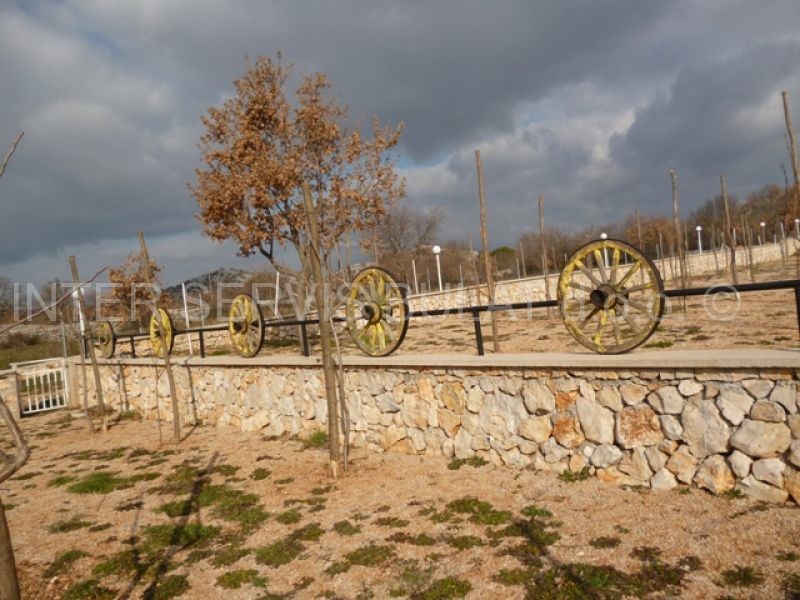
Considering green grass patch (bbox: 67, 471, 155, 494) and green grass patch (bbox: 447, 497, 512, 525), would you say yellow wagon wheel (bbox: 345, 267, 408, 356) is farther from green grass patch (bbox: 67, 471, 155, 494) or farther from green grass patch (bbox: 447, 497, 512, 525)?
green grass patch (bbox: 67, 471, 155, 494)

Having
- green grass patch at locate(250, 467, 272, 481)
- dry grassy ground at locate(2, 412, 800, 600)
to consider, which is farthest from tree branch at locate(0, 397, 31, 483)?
green grass patch at locate(250, 467, 272, 481)

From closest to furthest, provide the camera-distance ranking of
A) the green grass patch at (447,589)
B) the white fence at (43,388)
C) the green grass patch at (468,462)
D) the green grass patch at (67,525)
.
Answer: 1. the green grass patch at (447,589)
2. the green grass patch at (67,525)
3. the green grass patch at (468,462)
4. the white fence at (43,388)

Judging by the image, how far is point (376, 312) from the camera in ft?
21.4

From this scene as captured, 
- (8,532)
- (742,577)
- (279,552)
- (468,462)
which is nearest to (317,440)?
(468,462)

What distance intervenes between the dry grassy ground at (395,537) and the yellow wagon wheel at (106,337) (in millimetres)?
7467

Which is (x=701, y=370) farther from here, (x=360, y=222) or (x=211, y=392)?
(x=360, y=222)

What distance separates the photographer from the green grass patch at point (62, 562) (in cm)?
406

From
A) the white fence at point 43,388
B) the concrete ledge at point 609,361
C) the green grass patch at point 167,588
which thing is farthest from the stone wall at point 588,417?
the white fence at point 43,388

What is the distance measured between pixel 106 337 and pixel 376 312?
33.3 feet

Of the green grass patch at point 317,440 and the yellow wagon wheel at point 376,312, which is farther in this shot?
the green grass patch at point 317,440

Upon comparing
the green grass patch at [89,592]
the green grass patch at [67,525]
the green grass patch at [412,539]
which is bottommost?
the green grass patch at [67,525]

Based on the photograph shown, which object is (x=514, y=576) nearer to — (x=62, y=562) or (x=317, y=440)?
(x=62, y=562)

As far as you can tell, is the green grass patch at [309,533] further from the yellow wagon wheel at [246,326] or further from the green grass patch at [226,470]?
the yellow wagon wheel at [246,326]

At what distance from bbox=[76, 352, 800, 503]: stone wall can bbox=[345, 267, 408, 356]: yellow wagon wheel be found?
1.04ft
